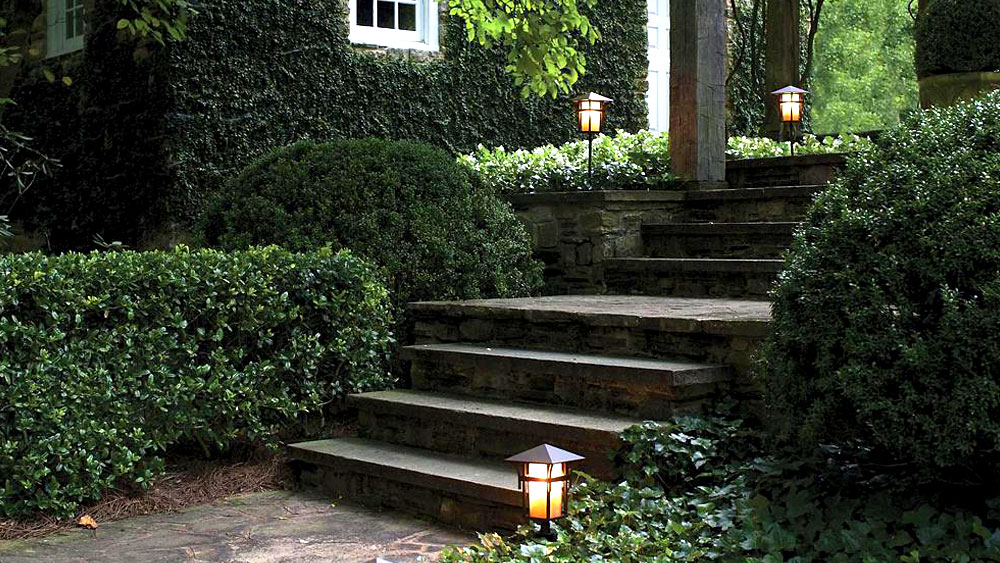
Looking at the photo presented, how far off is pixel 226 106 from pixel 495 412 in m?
5.07

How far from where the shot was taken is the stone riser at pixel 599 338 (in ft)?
15.3

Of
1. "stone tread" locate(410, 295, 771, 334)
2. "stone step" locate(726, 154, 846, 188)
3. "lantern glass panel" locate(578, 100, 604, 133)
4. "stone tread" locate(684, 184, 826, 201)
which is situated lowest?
"stone tread" locate(410, 295, 771, 334)

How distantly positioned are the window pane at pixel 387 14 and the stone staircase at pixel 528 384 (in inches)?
178

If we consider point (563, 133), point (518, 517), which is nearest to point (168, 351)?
point (518, 517)

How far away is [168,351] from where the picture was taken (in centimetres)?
504

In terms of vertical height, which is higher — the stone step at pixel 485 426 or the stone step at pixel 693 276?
the stone step at pixel 693 276

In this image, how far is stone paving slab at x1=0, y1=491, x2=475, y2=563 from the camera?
13.8 feet

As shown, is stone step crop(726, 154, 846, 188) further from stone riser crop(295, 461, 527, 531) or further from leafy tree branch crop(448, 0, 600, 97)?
stone riser crop(295, 461, 527, 531)

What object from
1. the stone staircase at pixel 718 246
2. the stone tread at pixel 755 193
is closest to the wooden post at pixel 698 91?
the stone tread at pixel 755 193

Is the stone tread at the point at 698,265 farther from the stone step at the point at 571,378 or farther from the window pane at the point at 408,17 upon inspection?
the window pane at the point at 408,17

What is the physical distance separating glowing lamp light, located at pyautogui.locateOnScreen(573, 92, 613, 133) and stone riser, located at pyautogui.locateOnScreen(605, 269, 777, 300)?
4.80 ft

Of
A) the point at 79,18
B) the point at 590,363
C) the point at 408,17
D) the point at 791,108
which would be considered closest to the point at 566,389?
the point at 590,363

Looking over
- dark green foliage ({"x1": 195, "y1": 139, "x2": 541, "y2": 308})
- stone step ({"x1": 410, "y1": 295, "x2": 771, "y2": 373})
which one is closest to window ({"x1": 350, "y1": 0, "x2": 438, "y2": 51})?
dark green foliage ({"x1": 195, "y1": 139, "x2": 541, "y2": 308})

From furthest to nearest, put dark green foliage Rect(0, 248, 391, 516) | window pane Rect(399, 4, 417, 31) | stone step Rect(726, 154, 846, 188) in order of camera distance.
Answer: window pane Rect(399, 4, 417, 31) < stone step Rect(726, 154, 846, 188) < dark green foliage Rect(0, 248, 391, 516)
